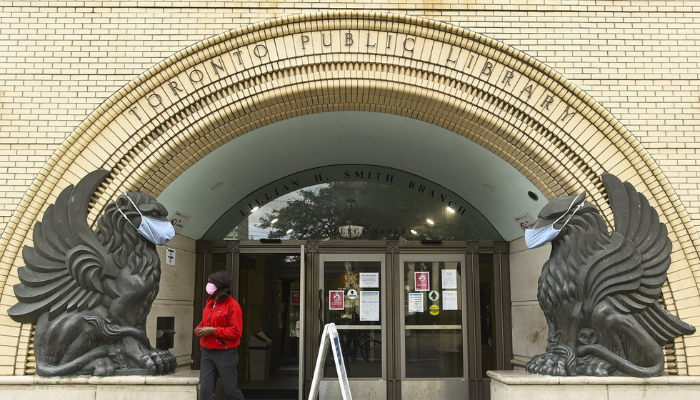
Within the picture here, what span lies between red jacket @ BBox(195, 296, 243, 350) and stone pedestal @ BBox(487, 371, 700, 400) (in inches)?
108

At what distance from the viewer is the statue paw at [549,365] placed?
5.99 meters

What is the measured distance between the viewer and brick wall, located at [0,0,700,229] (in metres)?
6.46

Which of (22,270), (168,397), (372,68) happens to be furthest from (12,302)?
(372,68)

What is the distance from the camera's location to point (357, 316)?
364 inches

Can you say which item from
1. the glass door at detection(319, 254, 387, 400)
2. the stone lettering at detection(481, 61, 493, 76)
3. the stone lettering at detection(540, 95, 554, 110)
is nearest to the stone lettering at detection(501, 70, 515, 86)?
the stone lettering at detection(481, 61, 493, 76)

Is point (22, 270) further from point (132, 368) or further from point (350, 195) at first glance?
point (350, 195)

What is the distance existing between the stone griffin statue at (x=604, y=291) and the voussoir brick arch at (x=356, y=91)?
13.9 inches

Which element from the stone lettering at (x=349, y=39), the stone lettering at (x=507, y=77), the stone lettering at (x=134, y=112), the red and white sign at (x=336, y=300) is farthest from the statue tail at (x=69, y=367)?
→ the stone lettering at (x=507, y=77)

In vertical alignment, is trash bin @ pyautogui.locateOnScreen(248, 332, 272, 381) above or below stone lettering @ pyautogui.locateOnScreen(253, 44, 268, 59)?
below

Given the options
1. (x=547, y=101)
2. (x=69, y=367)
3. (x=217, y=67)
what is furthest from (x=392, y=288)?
(x=69, y=367)

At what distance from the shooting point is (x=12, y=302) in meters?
6.13

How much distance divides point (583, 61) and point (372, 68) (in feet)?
7.63

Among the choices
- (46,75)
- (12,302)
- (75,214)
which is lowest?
(12,302)

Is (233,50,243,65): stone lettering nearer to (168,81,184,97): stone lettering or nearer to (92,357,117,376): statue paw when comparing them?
(168,81,184,97): stone lettering
